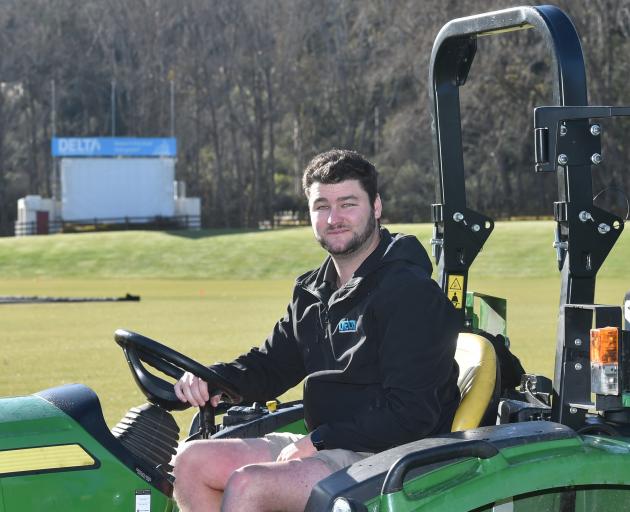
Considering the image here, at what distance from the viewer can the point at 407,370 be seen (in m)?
3.98

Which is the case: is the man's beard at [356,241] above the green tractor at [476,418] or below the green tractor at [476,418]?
above

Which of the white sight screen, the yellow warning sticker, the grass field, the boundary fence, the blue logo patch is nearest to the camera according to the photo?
the blue logo patch

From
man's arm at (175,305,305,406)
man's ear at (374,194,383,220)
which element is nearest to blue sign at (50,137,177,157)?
man's arm at (175,305,305,406)

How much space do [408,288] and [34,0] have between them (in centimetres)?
8934

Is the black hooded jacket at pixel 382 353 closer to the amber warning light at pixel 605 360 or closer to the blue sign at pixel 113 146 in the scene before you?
the amber warning light at pixel 605 360

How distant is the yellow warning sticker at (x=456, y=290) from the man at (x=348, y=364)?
80 centimetres

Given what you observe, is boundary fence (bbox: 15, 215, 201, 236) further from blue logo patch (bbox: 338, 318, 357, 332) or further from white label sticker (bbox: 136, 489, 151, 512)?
white label sticker (bbox: 136, 489, 151, 512)

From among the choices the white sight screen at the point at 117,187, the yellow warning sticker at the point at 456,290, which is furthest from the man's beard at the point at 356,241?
the white sight screen at the point at 117,187

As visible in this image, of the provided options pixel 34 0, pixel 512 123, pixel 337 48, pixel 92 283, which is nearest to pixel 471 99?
pixel 512 123

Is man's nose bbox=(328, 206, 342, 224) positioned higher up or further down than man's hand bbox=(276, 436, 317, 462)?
higher up

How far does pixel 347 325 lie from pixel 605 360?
0.83 meters

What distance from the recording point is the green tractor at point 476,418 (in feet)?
12.0

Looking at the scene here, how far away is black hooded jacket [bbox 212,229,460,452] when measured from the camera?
3994 mm

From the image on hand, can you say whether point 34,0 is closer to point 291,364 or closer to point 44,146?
point 44,146
